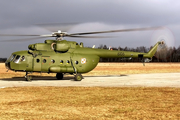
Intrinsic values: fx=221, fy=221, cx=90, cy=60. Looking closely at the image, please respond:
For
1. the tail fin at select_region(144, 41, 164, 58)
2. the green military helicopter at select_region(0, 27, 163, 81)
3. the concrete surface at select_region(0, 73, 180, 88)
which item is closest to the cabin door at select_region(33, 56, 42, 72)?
the green military helicopter at select_region(0, 27, 163, 81)

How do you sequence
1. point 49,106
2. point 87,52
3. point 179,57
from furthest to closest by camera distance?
1. point 179,57
2. point 87,52
3. point 49,106

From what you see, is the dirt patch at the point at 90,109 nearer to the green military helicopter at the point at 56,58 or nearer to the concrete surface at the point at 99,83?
the concrete surface at the point at 99,83

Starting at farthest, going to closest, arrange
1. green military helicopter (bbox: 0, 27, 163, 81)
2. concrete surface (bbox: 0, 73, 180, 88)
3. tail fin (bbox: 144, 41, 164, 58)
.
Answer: tail fin (bbox: 144, 41, 164, 58) → green military helicopter (bbox: 0, 27, 163, 81) → concrete surface (bbox: 0, 73, 180, 88)

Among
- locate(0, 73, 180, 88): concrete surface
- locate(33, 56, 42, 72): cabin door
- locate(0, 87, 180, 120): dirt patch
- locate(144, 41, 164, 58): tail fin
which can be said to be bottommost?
locate(0, 73, 180, 88): concrete surface

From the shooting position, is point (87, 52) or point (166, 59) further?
point (166, 59)

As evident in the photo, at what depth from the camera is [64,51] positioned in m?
23.5

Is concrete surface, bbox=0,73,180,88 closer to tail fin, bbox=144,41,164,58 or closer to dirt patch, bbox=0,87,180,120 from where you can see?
tail fin, bbox=144,41,164,58

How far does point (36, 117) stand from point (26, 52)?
50.8 ft

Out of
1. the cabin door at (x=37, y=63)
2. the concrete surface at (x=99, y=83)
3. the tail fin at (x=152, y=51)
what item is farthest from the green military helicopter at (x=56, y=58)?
the tail fin at (x=152, y=51)

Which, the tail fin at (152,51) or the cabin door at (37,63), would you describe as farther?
the tail fin at (152,51)

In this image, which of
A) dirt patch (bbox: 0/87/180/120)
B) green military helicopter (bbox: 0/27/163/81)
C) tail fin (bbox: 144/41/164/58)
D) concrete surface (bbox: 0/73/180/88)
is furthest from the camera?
tail fin (bbox: 144/41/164/58)

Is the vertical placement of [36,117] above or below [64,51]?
below

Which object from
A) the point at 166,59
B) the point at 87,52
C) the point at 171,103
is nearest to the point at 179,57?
the point at 166,59

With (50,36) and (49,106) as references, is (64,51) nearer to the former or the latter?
(50,36)
